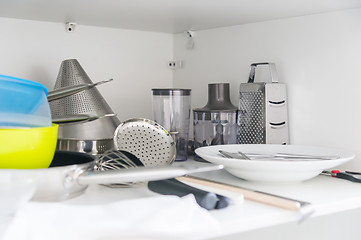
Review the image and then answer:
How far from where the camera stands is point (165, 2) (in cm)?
103

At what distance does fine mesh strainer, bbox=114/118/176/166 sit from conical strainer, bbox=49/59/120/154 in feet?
0.21

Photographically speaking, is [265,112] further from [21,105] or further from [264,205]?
[21,105]

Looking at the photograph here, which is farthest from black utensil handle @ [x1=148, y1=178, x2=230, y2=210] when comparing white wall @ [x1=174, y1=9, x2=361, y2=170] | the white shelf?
white wall @ [x1=174, y1=9, x2=361, y2=170]

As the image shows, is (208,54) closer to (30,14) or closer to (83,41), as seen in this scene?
(83,41)

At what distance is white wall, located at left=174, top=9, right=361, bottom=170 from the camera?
3.20 ft

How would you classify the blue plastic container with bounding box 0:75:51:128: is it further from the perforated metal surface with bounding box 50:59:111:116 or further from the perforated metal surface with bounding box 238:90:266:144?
the perforated metal surface with bounding box 238:90:266:144

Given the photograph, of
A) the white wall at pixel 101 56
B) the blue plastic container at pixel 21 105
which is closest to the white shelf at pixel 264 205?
the blue plastic container at pixel 21 105

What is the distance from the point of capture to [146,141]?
0.98 metres

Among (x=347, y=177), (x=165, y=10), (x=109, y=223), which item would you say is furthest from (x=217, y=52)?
(x=109, y=223)

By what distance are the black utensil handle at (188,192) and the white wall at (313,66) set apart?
425mm

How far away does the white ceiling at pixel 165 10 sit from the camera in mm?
987

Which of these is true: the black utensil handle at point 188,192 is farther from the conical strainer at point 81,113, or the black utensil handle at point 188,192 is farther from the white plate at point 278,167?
the conical strainer at point 81,113

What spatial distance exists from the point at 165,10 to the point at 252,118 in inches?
13.3

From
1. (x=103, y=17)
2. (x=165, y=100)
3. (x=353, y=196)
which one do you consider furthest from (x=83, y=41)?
(x=353, y=196)
